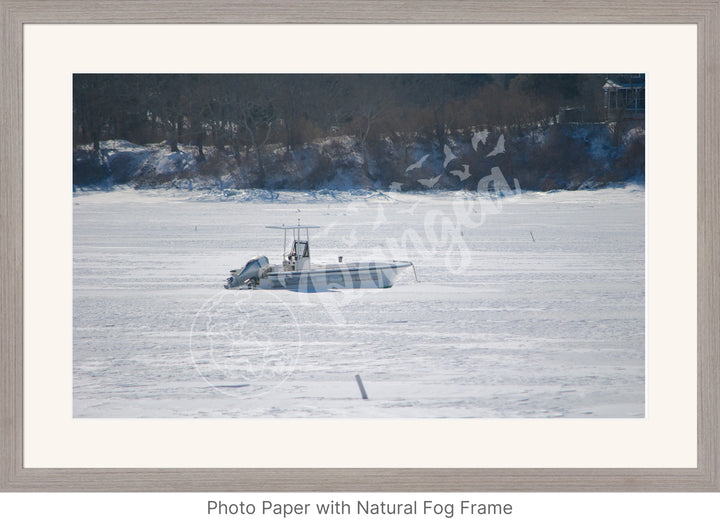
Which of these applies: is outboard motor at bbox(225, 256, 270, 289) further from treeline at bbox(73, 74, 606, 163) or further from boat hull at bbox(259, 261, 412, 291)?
treeline at bbox(73, 74, 606, 163)

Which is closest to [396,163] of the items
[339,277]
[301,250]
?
[339,277]

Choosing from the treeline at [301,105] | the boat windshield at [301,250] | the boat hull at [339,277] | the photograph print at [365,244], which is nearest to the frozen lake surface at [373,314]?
the photograph print at [365,244]

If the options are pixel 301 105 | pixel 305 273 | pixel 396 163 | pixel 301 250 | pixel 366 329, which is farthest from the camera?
pixel 301 250

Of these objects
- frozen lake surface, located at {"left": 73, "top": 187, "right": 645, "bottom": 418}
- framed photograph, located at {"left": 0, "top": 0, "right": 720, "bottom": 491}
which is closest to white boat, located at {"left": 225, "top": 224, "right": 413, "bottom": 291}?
frozen lake surface, located at {"left": 73, "top": 187, "right": 645, "bottom": 418}

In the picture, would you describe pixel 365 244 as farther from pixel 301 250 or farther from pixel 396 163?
pixel 396 163

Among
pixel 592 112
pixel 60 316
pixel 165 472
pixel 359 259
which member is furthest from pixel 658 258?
pixel 359 259

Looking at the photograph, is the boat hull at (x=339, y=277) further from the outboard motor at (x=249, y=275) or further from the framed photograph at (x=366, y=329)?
the framed photograph at (x=366, y=329)
